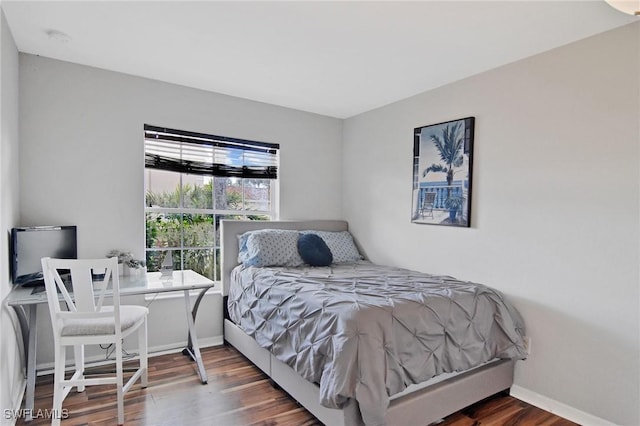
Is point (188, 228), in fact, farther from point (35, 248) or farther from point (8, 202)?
point (8, 202)

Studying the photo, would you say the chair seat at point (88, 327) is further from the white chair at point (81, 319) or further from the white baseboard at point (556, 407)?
the white baseboard at point (556, 407)

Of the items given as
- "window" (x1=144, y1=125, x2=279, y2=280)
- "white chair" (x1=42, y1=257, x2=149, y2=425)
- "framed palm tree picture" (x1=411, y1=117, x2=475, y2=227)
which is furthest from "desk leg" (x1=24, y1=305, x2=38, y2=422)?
"framed palm tree picture" (x1=411, y1=117, x2=475, y2=227)

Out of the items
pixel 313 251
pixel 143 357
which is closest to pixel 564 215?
pixel 313 251

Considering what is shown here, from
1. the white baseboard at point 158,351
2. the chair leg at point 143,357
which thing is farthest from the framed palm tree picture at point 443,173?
the chair leg at point 143,357

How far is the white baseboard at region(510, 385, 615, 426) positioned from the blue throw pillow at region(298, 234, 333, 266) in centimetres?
178

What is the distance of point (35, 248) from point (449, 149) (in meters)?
3.22

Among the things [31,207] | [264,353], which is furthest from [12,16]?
[264,353]

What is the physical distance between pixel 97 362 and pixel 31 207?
4.34 ft

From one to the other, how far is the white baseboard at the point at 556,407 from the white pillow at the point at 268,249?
1978 millimetres

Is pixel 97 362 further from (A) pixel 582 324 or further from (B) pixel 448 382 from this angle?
(A) pixel 582 324

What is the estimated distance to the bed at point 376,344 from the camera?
184cm

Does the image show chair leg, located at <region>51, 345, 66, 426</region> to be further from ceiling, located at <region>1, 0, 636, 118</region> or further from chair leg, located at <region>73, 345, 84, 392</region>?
ceiling, located at <region>1, 0, 636, 118</region>

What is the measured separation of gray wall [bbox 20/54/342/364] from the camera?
9.16 ft

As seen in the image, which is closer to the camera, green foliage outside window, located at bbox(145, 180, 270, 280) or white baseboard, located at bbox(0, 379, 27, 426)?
white baseboard, located at bbox(0, 379, 27, 426)
